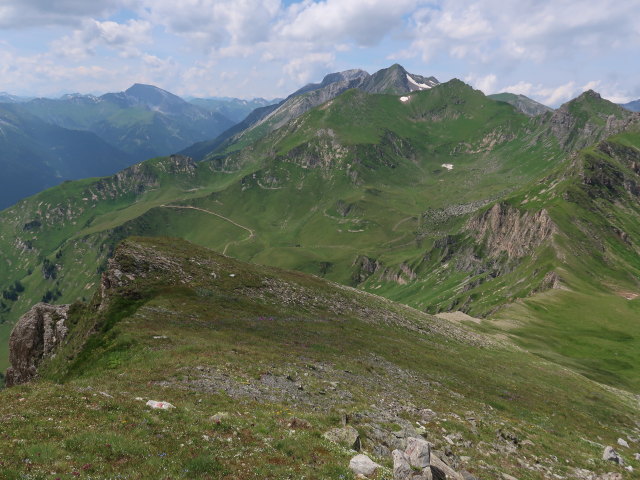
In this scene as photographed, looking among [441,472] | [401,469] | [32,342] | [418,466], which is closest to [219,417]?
[401,469]

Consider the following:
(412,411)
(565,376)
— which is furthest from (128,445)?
(565,376)

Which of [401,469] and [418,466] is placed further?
[418,466]

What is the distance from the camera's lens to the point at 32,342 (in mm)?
50031

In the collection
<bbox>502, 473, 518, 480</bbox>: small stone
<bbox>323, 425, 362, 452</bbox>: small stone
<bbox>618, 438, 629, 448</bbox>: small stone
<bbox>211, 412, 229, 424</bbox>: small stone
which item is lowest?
<bbox>618, 438, 629, 448</bbox>: small stone

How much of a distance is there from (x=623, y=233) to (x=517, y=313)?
123 meters

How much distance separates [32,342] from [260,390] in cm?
3879

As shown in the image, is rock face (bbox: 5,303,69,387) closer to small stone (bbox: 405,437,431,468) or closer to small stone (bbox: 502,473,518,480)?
small stone (bbox: 405,437,431,468)

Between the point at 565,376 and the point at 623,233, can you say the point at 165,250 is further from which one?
the point at 623,233

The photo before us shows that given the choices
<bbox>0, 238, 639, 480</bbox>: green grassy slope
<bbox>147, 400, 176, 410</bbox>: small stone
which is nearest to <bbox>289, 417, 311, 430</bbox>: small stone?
<bbox>0, 238, 639, 480</bbox>: green grassy slope

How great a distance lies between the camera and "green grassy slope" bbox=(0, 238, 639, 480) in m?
17.4

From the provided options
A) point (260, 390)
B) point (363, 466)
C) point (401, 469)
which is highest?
point (401, 469)

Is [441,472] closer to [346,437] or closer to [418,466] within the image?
[418,466]

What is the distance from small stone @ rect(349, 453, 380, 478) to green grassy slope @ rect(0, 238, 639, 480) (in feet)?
1.62

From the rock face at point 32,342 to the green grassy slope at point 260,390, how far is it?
3241 mm
